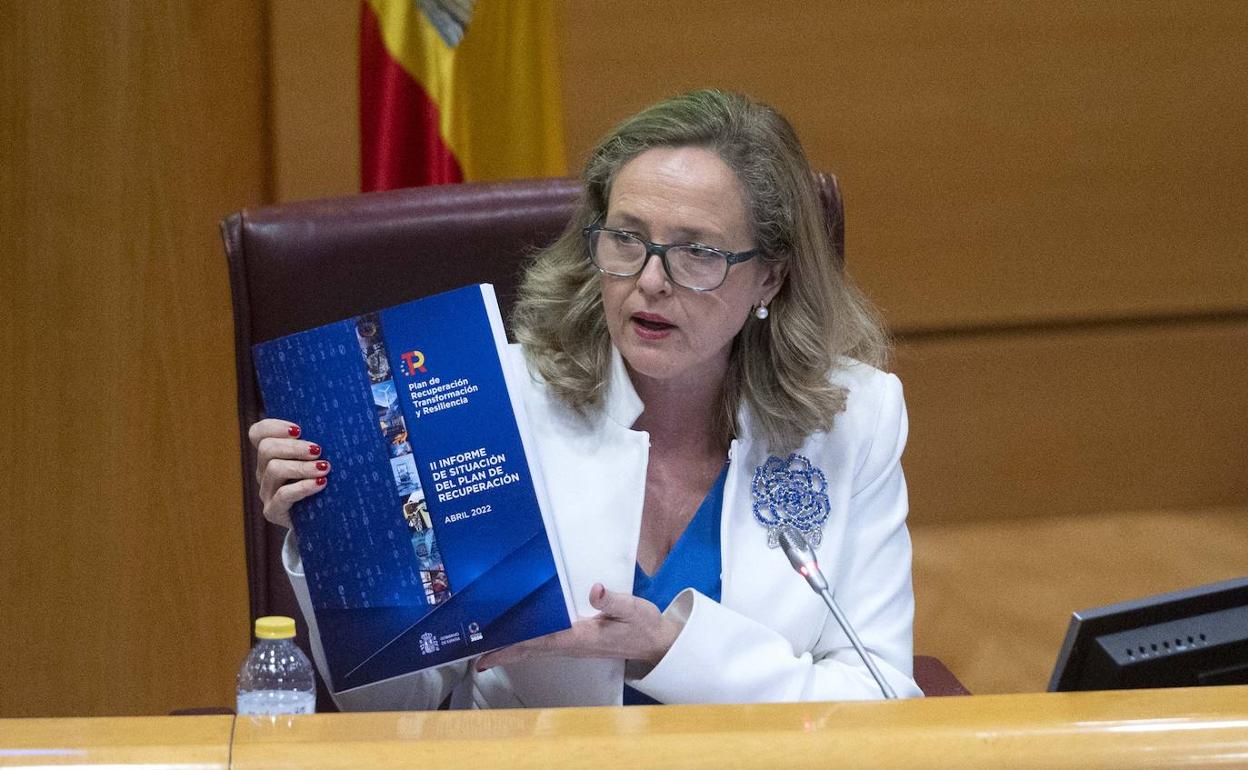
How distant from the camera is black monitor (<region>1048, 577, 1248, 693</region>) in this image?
1001mm

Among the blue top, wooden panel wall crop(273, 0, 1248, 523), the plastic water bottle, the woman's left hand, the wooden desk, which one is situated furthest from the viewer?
wooden panel wall crop(273, 0, 1248, 523)

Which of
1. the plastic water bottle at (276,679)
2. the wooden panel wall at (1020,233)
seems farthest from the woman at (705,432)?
the wooden panel wall at (1020,233)

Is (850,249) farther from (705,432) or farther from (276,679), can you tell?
(276,679)

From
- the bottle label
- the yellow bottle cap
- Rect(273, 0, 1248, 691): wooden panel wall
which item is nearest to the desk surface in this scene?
the yellow bottle cap

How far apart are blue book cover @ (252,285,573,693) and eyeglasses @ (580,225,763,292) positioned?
0.87 feet

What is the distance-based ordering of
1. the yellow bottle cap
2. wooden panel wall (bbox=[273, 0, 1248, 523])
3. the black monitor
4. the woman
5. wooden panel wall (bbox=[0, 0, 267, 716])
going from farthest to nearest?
wooden panel wall (bbox=[273, 0, 1248, 523])
wooden panel wall (bbox=[0, 0, 267, 716])
the woman
the yellow bottle cap
the black monitor

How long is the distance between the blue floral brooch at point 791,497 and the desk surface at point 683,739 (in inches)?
28.8

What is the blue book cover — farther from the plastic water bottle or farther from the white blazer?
the white blazer

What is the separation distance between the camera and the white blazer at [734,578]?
1451 millimetres

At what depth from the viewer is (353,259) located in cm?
164

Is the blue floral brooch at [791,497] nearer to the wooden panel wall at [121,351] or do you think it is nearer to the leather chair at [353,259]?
the leather chair at [353,259]

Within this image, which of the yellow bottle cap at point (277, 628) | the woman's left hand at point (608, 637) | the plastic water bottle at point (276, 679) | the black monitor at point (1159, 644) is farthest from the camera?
the woman's left hand at point (608, 637)

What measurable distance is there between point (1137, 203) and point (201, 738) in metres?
2.78

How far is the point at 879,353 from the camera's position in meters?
1.80
